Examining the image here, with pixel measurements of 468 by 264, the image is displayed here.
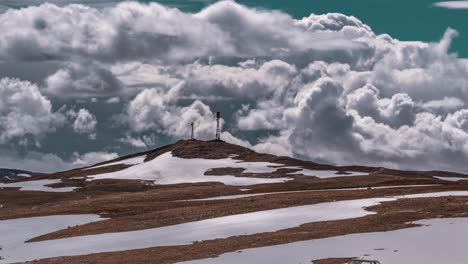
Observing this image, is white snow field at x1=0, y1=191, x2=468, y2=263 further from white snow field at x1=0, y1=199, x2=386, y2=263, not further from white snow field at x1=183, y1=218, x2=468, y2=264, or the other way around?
white snow field at x1=183, y1=218, x2=468, y2=264

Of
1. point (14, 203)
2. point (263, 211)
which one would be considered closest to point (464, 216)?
point (263, 211)

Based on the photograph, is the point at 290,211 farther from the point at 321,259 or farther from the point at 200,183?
the point at 200,183

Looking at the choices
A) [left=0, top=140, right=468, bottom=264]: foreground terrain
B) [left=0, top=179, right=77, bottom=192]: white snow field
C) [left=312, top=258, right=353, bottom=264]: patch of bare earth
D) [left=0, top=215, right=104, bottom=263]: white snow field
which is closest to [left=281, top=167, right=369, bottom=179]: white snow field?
[left=0, top=140, right=468, bottom=264]: foreground terrain

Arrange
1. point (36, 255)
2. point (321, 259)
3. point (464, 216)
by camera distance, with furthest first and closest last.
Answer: point (36, 255), point (464, 216), point (321, 259)

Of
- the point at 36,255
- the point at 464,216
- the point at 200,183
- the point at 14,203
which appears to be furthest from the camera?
the point at 200,183

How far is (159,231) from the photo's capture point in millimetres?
67500

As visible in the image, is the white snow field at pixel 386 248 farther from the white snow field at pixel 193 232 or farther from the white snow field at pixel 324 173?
the white snow field at pixel 324 173

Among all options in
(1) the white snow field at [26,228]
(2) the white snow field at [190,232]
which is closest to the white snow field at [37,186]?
(1) the white snow field at [26,228]

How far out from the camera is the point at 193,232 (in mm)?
65125

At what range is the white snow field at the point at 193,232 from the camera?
61.2 meters

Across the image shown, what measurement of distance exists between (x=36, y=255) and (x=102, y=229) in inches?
511

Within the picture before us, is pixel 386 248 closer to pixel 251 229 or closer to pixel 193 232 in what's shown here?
pixel 251 229

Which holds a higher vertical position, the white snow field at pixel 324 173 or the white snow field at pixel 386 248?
the white snow field at pixel 324 173

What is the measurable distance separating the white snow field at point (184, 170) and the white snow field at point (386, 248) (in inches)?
3699
